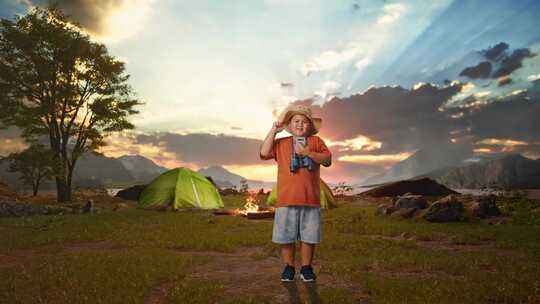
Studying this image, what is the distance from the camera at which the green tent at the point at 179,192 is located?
72.8 feet

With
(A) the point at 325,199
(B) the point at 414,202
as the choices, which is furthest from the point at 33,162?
(B) the point at 414,202

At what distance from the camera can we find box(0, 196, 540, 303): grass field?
17.8ft

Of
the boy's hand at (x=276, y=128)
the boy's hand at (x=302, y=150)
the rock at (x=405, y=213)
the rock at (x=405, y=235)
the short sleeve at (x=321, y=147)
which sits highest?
the boy's hand at (x=276, y=128)

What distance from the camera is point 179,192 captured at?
22312 millimetres

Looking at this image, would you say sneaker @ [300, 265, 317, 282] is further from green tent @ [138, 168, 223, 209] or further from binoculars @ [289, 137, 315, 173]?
green tent @ [138, 168, 223, 209]

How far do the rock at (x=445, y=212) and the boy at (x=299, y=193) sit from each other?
1161 centimetres

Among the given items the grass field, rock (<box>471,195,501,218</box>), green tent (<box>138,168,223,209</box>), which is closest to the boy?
the grass field

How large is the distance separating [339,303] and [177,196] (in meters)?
18.5

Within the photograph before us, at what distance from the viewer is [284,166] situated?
20.8 ft

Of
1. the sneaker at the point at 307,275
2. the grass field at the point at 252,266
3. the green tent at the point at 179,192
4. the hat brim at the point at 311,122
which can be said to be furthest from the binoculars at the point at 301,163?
the green tent at the point at 179,192

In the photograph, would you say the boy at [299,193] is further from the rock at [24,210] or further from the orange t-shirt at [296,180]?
the rock at [24,210]

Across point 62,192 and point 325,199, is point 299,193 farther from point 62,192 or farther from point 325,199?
point 62,192

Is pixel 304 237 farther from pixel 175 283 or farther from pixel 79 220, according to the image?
pixel 79 220

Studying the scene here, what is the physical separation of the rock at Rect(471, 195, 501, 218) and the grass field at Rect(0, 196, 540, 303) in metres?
2.38
